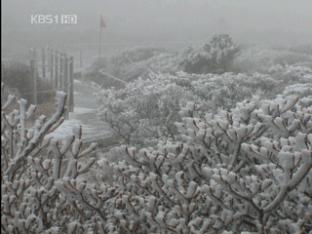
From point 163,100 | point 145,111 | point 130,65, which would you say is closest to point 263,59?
point 130,65

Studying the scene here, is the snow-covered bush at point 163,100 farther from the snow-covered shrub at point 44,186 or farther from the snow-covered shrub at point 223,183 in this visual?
the snow-covered shrub at point 44,186

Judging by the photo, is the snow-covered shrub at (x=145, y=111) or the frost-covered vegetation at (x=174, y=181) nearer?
the frost-covered vegetation at (x=174, y=181)

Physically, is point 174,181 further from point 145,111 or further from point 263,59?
point 263,59

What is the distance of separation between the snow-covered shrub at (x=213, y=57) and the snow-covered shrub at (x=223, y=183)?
8082 millimetres

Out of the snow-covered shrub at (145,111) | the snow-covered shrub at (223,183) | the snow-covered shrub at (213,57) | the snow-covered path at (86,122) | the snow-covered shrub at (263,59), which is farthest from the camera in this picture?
the snow-covered shrub at (263,59)

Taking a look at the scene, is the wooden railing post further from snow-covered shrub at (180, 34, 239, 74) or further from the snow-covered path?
snow-covered shrub at (180, 34, 239, 74)

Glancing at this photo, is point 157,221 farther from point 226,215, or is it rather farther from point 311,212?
point 311,212

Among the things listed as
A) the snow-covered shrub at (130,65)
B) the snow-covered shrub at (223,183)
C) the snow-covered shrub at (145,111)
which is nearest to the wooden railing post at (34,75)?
the snow-covered shrub at (145,111)

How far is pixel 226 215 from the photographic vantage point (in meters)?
3.11

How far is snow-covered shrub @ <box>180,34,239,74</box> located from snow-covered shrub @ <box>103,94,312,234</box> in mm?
8082

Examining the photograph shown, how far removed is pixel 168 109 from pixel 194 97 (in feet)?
1.28

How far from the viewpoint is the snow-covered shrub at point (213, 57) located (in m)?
11.9

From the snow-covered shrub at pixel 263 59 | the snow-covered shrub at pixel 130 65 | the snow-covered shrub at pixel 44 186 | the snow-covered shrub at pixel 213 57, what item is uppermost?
the snow-covered shrub at pixel 44 186

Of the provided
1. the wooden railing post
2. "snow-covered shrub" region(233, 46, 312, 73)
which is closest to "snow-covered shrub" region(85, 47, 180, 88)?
"snow-covered shrub" region(233, 46, 312, 73)
